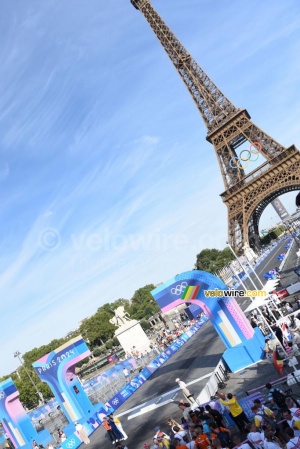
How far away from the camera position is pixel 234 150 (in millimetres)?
79188

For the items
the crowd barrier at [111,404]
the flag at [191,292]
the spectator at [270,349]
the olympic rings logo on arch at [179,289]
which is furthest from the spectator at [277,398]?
the crowd barrier at [111,404]

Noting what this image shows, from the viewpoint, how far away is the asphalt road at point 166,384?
20.0 m

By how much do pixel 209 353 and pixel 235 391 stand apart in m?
12.2

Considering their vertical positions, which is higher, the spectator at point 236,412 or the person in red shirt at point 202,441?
the person in red shirt at point 202,441

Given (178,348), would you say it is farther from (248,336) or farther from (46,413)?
(248,336)

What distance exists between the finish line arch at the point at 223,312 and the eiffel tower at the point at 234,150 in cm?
5054

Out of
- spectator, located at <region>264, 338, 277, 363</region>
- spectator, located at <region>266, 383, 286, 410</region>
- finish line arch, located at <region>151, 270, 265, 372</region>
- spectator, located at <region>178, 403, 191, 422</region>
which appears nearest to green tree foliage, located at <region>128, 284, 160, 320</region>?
finish line arch, located at <region>151, 270, 265, 372</region>

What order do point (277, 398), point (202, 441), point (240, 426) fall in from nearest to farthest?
point (202, 441)
point (277, 398)
point (240, 426)

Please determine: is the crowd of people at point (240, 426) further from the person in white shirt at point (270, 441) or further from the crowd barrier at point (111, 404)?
the crowd barrier at point (111, 404)

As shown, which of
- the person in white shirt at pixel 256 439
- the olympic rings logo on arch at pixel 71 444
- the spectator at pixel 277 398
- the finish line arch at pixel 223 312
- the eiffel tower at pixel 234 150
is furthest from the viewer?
the eiffel tower at pixel 234 150

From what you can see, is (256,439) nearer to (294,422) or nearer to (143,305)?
(294,422)

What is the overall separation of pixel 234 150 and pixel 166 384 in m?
58.8

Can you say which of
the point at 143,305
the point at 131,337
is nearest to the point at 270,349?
the point at 131,337

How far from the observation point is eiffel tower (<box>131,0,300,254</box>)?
233 ft
